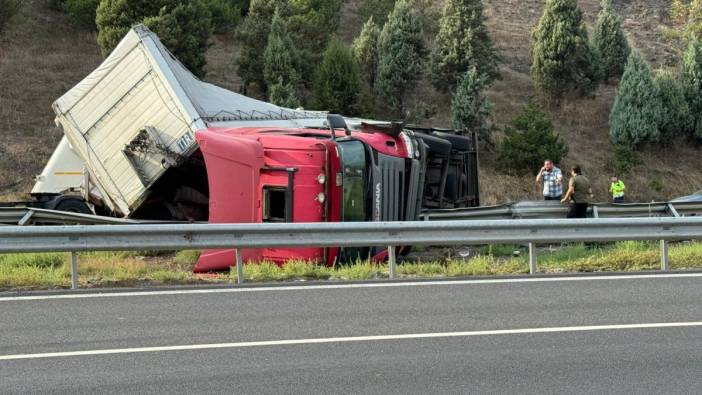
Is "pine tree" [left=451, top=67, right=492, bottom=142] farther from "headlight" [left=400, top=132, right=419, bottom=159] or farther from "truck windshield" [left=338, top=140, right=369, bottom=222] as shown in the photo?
"truck windshield" [left=338, top=140, right=369, bottom=222]

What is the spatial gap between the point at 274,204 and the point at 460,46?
21.2 meters

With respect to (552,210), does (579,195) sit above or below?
above

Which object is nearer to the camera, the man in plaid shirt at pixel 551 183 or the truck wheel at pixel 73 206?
the truck wheel at pixel 73 206

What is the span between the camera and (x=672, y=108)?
3136cm

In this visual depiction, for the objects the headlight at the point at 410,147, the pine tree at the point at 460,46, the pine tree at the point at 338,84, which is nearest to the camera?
the headlight at the point at 410,147

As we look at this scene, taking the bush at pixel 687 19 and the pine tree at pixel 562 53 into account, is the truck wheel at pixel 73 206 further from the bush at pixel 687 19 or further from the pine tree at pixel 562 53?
the bush at pixel 687 19

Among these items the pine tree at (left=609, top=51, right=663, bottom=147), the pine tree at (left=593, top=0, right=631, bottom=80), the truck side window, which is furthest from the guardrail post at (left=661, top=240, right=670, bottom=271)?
the pine tree at (left=593, top=0, right=631, bottom=80)

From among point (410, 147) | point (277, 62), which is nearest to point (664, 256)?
point (410, 147)

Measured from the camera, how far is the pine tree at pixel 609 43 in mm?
33969

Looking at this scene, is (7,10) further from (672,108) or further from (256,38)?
(672,108)

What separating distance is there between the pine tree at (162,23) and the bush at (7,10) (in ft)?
16.7

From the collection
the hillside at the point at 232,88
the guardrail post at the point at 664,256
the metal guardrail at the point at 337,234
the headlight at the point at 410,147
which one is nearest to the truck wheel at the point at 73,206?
the headlight at the point at 410,147

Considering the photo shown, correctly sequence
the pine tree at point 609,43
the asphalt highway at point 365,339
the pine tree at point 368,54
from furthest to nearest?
the pine tree at point 609,43 < the pine tree at point 368,54 < the asphalt highway at point 365,339

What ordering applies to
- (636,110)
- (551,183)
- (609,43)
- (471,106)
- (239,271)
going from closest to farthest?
(239,271) < (551,183) < (471,106) < (636,110) < (609,43)
